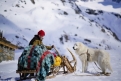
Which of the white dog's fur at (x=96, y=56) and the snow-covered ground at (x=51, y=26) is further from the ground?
the snow-covered ground at (x=51, y=26)

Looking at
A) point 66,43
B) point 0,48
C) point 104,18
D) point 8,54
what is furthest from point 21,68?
point 104,18

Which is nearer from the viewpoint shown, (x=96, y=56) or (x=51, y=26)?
(x=96, y=56)

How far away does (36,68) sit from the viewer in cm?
302

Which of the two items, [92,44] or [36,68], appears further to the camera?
[92,44]

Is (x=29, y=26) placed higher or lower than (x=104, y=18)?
lower

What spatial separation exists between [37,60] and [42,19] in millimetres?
28920

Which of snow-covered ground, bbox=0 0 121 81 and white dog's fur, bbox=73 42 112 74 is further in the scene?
snow-covered ground, bbox=0 0 121 81

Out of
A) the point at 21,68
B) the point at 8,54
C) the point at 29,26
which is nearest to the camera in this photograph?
the point at 21,68

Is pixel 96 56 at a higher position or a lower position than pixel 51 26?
lower

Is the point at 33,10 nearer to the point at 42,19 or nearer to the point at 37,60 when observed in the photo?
the point at 42,19

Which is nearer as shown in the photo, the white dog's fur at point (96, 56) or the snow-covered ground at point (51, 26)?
the white dog's fur at point (96, 56)

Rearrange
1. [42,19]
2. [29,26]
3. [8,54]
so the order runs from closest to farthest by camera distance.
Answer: [8,54] → [29,26] → [42,19]

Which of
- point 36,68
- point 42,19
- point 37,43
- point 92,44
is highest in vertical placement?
point 42,19

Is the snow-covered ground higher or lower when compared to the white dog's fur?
higher
